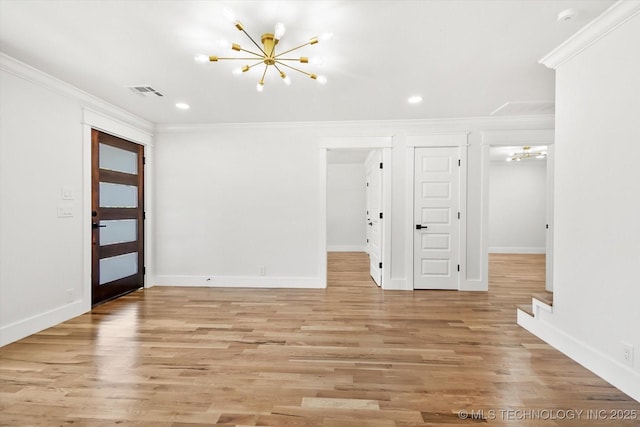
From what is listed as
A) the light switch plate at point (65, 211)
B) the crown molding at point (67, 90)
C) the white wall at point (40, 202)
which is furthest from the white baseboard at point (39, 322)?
the crown molding at point (67, 90)

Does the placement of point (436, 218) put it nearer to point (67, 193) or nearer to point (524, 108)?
point (524, 108)

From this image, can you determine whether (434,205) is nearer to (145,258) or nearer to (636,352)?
(636,352)

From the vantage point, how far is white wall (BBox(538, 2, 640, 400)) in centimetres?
188

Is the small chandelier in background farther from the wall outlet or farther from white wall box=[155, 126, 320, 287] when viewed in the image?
the wall outlet

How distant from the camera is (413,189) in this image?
439cm

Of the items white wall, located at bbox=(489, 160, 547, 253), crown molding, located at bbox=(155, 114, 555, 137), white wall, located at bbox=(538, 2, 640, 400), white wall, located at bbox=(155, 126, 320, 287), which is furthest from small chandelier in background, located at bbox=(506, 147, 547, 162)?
white wall, located at bbox=(155, 126, 320, 287)

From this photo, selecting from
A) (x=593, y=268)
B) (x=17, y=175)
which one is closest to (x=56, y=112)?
(x=17, y=175)

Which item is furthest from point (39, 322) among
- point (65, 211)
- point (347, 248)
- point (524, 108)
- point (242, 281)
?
point (347, 248)

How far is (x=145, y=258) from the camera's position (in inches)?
179

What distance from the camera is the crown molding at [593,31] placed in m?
1.86

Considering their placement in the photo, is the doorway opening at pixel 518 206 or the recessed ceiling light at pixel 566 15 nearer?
the recessed ceiling light at pixel 566 15

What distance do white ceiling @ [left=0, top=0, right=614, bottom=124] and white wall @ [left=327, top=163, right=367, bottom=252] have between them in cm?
480

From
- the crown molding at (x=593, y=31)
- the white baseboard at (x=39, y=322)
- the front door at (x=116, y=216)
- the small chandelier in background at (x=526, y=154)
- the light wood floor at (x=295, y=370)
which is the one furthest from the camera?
the small chandelier in background at (x=526, y=154)

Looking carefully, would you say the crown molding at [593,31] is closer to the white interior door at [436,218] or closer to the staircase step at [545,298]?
the white interior door at [436,218]
